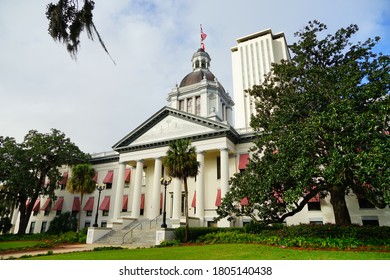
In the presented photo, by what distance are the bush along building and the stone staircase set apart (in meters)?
0.50

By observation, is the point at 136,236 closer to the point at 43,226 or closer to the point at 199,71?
the point at 43,226

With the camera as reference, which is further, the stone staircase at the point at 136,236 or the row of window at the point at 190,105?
the row of window at the point at 190,105

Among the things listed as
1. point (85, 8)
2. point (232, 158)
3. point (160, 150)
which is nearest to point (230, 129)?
point (232, 158)

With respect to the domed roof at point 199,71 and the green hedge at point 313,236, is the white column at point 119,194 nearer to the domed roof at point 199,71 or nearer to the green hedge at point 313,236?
the green hedge at point 313,236

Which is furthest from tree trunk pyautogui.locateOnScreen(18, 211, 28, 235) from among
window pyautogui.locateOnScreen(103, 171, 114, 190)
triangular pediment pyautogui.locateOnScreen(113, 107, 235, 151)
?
triangular pediment pyautogui.locateOnScreen(113, 107, 235, 151)

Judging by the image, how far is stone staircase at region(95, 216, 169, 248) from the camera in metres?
22.3

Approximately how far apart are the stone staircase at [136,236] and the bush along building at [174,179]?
50cm

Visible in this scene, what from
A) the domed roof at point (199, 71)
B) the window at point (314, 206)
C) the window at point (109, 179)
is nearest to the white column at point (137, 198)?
the window at point (109, 179)

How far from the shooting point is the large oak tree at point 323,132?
42.3 ft

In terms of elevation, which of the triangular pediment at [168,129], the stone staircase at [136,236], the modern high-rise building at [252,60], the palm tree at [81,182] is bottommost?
the stone staircase at [136,236]

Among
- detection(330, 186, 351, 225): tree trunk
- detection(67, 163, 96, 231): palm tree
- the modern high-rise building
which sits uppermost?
the modern high-rise building

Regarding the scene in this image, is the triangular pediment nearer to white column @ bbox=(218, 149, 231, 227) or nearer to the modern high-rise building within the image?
white column @ bbox=(218, 149, 231, 227)

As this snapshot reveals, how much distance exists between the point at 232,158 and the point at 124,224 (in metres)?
14.3

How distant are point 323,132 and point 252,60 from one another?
68.0m
